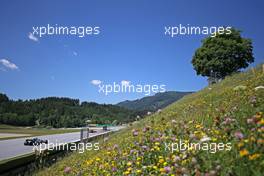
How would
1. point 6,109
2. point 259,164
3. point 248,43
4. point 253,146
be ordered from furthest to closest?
point 6,109
point 248,43
point 253,146
point 259,164

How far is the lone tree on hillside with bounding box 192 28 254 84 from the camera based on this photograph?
136 feet

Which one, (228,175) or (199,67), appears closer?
(228,175)

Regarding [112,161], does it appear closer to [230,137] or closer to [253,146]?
[230,137]

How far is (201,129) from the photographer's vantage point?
535 centimetres

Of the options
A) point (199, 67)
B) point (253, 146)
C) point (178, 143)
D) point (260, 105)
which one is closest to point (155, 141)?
point (178, 143)

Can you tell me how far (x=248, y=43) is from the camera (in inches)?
1697

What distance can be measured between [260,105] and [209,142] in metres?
1.90

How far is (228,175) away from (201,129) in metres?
2.36

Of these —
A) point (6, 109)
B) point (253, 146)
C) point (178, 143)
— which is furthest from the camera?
point (6, 109)

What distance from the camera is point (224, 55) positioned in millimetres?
41500

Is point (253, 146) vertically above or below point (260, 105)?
below

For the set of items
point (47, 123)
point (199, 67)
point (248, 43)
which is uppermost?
point (248, 43)

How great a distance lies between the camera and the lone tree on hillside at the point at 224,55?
41562 mm

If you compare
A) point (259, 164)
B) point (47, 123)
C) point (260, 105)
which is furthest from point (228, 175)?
point (47, 123)
